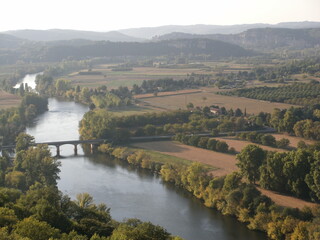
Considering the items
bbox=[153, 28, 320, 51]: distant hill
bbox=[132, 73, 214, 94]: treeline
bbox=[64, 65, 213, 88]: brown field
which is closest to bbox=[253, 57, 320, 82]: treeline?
bbox=[132, 73, 214, 94]: treeline

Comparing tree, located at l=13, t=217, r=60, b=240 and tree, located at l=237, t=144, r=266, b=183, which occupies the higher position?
tree, located at l=13, t=217, r=60, b=240

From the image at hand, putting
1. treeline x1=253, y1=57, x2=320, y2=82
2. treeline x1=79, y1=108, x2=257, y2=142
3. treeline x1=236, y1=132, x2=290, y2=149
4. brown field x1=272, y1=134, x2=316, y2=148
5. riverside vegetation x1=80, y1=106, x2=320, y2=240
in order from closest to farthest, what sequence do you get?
riverside vegetation x1=80, y1=106, x2=320, y2=240 → treeline x1=236, y1=132, x2=290, y2=149 → brown field x1=272, y1=134, x2=316, y2=148 → treeline x1=79, y1=108, x2=257, y2=142 → treeline x1=253, y1=57, x2=320, y2=82

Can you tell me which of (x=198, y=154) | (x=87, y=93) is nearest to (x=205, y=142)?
(x=198, y=154)

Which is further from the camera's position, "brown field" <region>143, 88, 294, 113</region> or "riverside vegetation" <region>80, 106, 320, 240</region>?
"brown field" <region>143, 88, 294, 113</region>

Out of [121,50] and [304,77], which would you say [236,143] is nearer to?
[304,77]

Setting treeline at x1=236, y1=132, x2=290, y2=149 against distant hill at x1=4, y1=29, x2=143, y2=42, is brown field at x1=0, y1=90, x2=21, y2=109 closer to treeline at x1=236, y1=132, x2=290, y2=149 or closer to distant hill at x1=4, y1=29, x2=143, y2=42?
treeline at x1=236, y1=132, x2=290, y2=149

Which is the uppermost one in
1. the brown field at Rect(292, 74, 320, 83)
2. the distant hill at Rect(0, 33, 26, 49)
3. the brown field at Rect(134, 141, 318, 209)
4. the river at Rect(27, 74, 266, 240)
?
the distant hill at Rect(0, 33, 26, 49)

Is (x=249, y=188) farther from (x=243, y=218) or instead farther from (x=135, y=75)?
(x=135, y=75)
